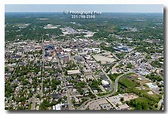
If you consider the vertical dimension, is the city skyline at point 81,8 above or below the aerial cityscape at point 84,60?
above

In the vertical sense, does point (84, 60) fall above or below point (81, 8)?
below

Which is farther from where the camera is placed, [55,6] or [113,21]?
[113,21]

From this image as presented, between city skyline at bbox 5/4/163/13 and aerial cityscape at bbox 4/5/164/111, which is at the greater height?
city skyline at bbox 5/4/163/13

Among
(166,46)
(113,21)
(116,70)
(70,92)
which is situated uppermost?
(113,21)

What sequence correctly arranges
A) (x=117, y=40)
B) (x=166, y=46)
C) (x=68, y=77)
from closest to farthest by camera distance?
(x=166, y=46)
(x=68, y=77)
(x=117, y=40)

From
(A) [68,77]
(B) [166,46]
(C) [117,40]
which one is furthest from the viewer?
(C) [117,40]

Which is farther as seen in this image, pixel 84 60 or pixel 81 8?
pixel 84 60

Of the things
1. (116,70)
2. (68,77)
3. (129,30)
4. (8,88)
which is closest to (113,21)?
(129,30)

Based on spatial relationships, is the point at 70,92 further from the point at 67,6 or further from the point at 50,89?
the point at 67,6
